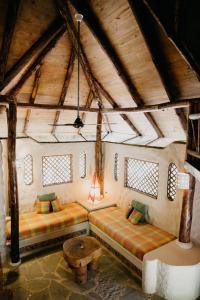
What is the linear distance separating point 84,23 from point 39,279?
5539 millimetres

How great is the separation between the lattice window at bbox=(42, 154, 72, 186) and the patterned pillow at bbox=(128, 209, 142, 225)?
270 centimetres

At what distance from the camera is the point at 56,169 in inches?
304

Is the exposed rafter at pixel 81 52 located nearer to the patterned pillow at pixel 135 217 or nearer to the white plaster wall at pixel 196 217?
the patterned pillow at pixel 135 217

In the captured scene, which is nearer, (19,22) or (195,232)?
(19,22)

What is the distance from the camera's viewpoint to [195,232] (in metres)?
4.91

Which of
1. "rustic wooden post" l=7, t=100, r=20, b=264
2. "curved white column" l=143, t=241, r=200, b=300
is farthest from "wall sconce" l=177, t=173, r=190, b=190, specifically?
"rustic wooden post" l=7, t=100, r=20, b=264

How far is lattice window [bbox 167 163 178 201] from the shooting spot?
5.65m

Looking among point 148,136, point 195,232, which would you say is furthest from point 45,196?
point 195,232

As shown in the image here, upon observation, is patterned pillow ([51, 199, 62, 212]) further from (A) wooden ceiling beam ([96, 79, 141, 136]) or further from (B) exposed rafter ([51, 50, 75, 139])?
(A) wooden ceiling beam ([96, 79, 141, 136])

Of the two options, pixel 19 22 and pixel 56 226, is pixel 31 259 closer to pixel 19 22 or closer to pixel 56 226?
pixel 56 226

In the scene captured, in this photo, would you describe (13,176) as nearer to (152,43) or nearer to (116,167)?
(116,167)

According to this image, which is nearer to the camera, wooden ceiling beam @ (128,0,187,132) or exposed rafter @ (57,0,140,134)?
wooden ceiling beam @ (128,0,187,132)

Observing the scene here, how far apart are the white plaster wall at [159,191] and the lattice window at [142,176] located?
0.17 meters

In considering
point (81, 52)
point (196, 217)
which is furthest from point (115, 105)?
point (196, 217)
